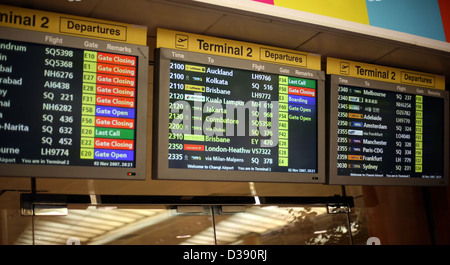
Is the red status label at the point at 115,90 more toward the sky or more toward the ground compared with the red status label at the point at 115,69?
more toward the ground

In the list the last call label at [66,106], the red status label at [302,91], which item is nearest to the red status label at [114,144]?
the last call label at [66,106]

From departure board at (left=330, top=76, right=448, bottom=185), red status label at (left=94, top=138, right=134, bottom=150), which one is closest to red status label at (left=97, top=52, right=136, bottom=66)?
red status label at (left=94, top=138, right=134, bottom=150)

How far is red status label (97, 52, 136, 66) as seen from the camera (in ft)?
9.94

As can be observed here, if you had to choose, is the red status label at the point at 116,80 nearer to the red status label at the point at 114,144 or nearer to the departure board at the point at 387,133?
the red status label at the point at 114,144

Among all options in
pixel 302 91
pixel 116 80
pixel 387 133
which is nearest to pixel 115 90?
pixel 116 80

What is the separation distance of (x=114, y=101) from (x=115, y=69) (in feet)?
0.59

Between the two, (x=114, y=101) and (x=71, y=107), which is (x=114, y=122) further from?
(x=71, y=107)

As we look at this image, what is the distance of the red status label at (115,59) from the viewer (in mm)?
3029

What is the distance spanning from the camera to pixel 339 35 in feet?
11.5

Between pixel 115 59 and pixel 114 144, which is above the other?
pixel 115 59

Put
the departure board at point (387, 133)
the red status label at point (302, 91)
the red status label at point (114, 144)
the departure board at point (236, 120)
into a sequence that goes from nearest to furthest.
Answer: the red status label at point (114, 144) → the departure board at point (236, 120) → the red status label at point (302, 91) → the departure board at point (387, 133)

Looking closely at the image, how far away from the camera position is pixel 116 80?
10.0 ft
